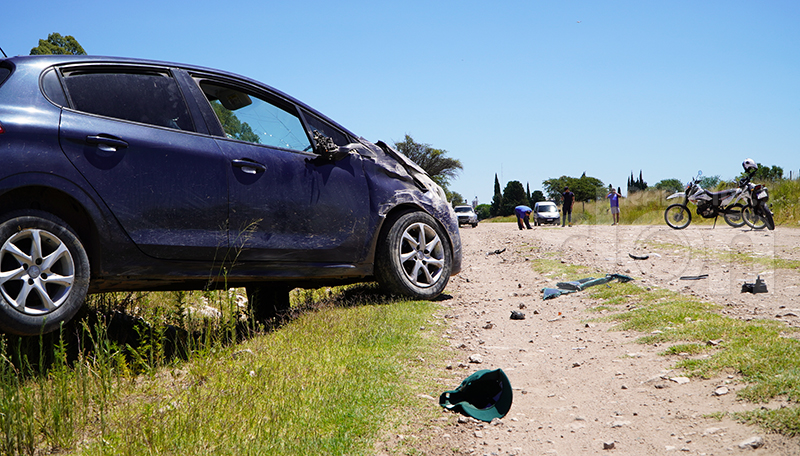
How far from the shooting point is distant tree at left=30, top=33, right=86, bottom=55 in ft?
106

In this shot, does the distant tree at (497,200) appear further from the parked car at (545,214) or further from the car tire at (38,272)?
the car tire at (38,272)

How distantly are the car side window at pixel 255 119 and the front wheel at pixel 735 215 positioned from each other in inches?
582

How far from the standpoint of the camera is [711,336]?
382 centimetres

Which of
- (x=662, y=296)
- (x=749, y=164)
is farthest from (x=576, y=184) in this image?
(x=662, y=296)

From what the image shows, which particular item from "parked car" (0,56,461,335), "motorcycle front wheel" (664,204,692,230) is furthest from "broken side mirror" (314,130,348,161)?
"motorcycle front wheel" (664,204,692,230)

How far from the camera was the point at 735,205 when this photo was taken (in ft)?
51.3

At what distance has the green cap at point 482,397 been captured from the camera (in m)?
2.98

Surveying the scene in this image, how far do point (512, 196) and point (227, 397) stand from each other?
92015mm

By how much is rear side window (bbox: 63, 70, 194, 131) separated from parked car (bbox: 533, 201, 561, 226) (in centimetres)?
3000

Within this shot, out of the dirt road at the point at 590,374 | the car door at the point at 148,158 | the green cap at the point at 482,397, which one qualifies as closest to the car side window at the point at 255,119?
the car door at the point at 148,158

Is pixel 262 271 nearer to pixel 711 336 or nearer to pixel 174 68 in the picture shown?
pixel 174 68

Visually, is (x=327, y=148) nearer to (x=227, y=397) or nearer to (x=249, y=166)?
(x=249, y=166)

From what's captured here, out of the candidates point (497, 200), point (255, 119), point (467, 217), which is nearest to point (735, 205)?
point (255, 119)

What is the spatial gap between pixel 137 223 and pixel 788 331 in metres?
4.28
